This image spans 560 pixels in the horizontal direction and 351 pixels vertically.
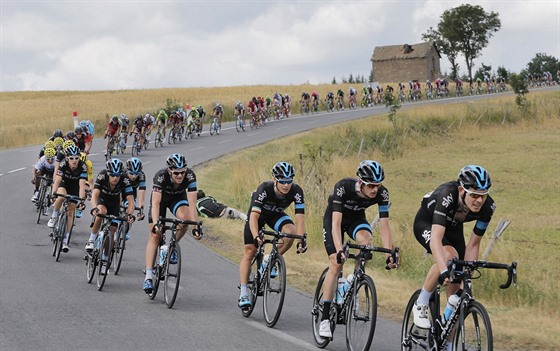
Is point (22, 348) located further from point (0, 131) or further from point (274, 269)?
point (0, 131)

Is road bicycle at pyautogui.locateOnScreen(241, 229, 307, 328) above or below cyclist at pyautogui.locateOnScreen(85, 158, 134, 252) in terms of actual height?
below

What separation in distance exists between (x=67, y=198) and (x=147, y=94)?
72606 millimetres

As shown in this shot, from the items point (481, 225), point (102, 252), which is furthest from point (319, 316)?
point (102, 252)

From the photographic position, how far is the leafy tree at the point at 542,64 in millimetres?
136875

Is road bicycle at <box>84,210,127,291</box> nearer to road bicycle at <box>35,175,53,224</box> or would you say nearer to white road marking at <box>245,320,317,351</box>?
white road marking at <box>245,320,317,351</box>

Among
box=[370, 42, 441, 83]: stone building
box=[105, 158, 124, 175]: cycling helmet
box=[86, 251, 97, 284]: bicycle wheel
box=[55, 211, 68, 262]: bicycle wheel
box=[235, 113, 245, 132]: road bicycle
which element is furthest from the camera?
box=[370, 42, 441, 83]: stone building

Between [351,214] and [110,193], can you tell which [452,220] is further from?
[110,193]

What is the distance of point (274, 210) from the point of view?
9.91m

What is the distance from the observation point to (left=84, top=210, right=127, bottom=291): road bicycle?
12.1 m

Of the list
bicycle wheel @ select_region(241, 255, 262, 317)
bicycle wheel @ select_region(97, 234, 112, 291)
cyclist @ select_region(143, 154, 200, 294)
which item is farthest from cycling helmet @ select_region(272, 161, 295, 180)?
bicycle wheel @ select_region(97, 234, 112, 291)

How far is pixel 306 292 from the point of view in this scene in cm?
1187

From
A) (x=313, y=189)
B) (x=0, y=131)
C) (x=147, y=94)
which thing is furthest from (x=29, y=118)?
(x=313, y=189)

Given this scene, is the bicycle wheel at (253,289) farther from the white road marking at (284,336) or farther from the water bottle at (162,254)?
the water bottle at (162,254)

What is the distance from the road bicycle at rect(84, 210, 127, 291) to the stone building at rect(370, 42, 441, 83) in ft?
342
